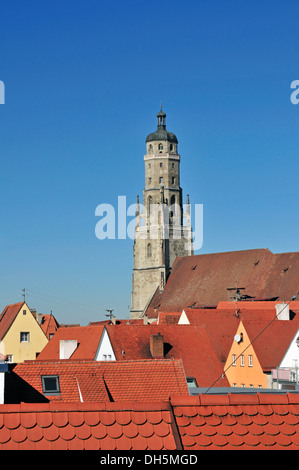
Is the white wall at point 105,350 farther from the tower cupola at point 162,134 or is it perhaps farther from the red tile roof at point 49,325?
the tower cupola at point 162,134

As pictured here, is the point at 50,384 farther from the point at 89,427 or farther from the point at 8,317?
the point at 8,317

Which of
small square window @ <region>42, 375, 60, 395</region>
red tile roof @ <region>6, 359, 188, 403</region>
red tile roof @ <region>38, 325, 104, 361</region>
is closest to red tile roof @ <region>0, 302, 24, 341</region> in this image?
red tile roof @ <region>38, 325, 104, 361</region>

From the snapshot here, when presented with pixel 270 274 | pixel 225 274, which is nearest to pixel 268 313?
pixel 270 274

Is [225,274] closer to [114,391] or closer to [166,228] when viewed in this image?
[166,228]

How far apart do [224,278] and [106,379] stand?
72216 mm

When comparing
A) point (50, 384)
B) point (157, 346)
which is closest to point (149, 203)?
point (157, 346)

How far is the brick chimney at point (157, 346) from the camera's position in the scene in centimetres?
3919

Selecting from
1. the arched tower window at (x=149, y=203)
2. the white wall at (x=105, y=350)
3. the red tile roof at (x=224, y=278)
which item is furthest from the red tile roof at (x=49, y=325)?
the arched tower window at (x=149, y=203)

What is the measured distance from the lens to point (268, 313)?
50.6 m

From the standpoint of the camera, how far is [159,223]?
110500 millimetres

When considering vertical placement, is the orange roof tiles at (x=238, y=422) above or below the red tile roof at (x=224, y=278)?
below

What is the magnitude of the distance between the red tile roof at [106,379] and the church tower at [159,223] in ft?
270

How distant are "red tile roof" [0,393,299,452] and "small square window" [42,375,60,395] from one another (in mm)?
11344
